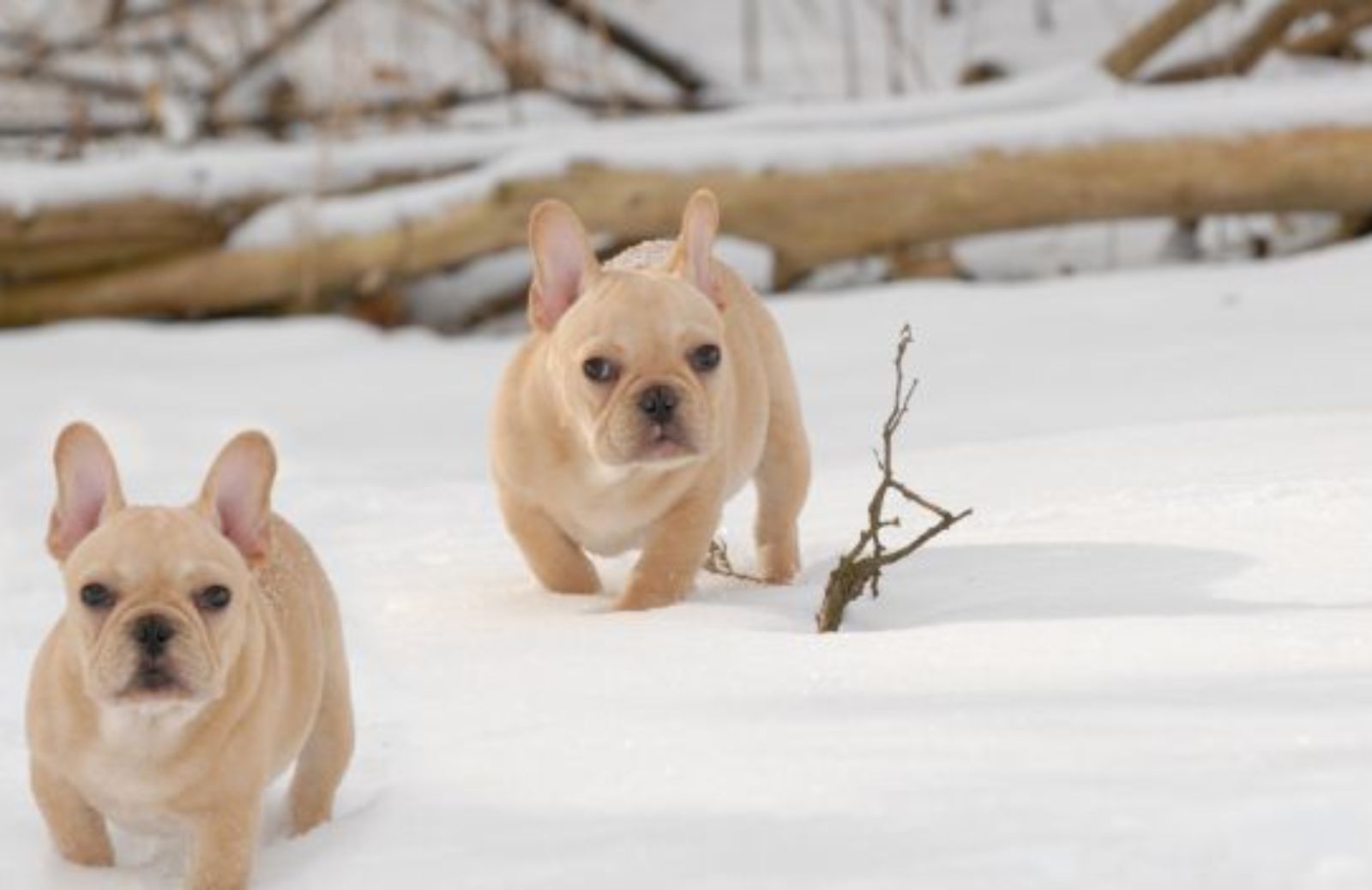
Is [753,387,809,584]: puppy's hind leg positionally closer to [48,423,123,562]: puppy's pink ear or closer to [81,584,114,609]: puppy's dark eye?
[48,423,123,562]: puppy's pink ear

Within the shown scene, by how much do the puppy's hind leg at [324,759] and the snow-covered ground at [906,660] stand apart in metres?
0.04

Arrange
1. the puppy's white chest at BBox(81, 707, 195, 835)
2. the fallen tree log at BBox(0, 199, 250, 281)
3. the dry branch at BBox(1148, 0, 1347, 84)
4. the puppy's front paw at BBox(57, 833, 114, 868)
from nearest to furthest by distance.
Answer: the puppy's white chest at BBox(81, 707, 195, 835)
the puppy's front paw at BBox(57, 833, 114, 868)
the fallen tree log at BBox(0, 199, 250, 281)
the dry branch at BBox(1148, 0, 1347, 84)

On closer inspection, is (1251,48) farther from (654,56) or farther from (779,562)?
(779,562)

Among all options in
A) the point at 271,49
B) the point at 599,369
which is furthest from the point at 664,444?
the point at 271,49

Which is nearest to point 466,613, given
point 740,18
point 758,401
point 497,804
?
point 758,401

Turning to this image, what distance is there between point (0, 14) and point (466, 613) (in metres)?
5.77

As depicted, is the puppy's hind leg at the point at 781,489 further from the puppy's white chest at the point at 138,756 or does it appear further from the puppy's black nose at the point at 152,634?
the puppy's black nose at the point at 152,634

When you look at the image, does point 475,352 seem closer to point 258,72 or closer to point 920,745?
point 258,72

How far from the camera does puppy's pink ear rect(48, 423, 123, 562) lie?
117 inches

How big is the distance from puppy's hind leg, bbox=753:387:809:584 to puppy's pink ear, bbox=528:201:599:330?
53 centimetres

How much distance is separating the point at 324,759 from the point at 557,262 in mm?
1277

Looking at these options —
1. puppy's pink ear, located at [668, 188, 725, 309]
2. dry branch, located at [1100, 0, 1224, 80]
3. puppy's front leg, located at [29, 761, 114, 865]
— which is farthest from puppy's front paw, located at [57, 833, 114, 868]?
dry branch, located at [1100, 0, 1224, 80]

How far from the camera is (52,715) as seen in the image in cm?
288

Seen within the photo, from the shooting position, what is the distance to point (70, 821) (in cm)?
294
